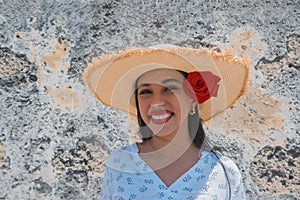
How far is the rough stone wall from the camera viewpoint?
2910 mm

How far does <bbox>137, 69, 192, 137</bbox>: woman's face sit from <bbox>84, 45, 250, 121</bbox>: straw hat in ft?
0.11

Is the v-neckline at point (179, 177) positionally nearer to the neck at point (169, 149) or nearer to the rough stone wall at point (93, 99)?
the neck at point (169, 149)

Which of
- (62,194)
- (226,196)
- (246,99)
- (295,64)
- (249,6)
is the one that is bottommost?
(62,194)

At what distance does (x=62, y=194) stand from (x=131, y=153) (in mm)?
754

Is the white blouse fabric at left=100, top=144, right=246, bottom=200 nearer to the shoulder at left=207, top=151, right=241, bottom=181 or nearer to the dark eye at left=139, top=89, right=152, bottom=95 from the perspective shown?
the shoulder at left=207, top=151, right=241, bottom=181

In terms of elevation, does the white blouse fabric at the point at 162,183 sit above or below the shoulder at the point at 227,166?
below

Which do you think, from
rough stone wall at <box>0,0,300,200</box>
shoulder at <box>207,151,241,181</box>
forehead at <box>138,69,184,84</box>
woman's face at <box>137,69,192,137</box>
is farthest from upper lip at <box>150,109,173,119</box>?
rough stone wall at <box>0,0,300,200</box>

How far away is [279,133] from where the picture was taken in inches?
116

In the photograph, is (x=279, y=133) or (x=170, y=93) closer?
(x=170, y=93)

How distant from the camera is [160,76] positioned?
220 centimetres

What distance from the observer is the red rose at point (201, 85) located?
2.21 m

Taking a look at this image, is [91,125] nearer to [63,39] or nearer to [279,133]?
[63,39]

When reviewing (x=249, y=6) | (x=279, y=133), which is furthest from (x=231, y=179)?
(x=249, y=6)

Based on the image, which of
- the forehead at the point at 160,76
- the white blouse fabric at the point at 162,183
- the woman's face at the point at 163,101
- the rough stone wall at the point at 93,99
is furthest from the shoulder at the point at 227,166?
the rough stone wall at the point at 93,99
